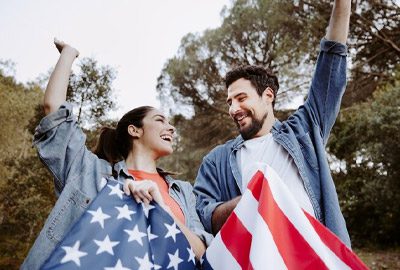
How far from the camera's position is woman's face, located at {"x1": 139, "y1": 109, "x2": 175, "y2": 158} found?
7.83 feet

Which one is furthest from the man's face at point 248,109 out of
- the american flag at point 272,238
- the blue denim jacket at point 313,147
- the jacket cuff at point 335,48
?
the american flag at point 272,238

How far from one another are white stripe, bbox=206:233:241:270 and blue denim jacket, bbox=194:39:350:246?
312 mm

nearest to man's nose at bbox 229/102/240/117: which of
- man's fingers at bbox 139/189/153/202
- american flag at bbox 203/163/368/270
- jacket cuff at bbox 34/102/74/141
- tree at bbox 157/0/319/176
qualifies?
american flag at bbox 203/163/368/270

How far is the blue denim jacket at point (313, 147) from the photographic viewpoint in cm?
181

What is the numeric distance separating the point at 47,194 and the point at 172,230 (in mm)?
9191

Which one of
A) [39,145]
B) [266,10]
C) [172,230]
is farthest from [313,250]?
[266,10]

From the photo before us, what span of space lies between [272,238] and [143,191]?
2.00 ft

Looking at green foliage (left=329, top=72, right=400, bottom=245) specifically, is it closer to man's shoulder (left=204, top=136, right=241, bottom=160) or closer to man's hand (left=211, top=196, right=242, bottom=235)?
man's shoulder (left=204, top=136, right=241, bottom=160)

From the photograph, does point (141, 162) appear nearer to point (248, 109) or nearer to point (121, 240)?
point (248, 109)

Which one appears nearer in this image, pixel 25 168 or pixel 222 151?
pixel 222 151

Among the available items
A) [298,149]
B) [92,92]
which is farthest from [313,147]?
[92,92]

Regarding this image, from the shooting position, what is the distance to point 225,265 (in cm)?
136

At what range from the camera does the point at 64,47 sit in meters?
1.95

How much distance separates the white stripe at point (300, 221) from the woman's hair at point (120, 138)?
1231 mm
